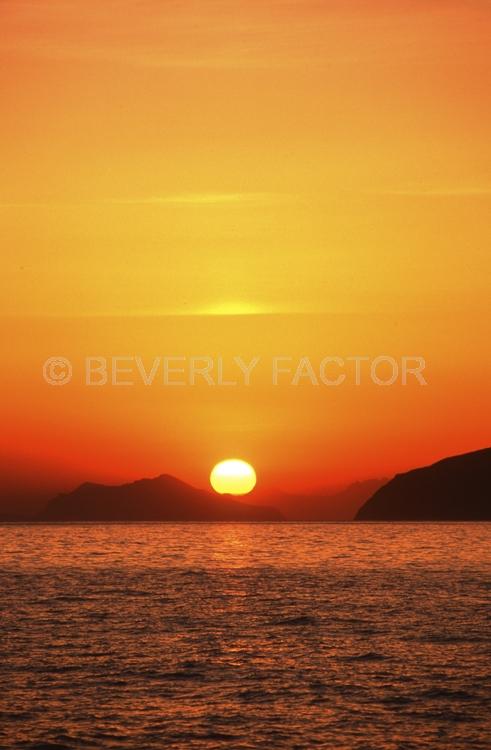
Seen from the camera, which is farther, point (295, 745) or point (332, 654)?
point (332, 654)

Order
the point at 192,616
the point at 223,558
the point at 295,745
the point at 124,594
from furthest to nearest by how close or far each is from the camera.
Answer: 1. the point at 223,558
2. the point at 124,594
3. the point at 192,616
4. the point at 295,745

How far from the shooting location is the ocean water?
3741 centimetres

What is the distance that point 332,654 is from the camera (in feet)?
181

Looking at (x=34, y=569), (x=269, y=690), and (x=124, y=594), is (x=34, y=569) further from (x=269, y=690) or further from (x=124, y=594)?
(x=269, y=690)

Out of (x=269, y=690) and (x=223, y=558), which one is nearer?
(x=269, y=690)

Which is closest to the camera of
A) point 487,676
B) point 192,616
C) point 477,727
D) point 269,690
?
point 477,727

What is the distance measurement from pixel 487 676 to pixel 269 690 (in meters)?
10.0

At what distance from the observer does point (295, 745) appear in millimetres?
35562

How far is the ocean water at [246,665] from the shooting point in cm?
3741

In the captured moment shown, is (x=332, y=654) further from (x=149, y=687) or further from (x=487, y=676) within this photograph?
(x=149, y=687)

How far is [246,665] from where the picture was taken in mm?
51281

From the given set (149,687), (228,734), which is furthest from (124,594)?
(228,734)

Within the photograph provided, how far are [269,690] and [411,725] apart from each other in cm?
795

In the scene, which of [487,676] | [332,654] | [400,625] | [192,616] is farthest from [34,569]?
[487,676]
